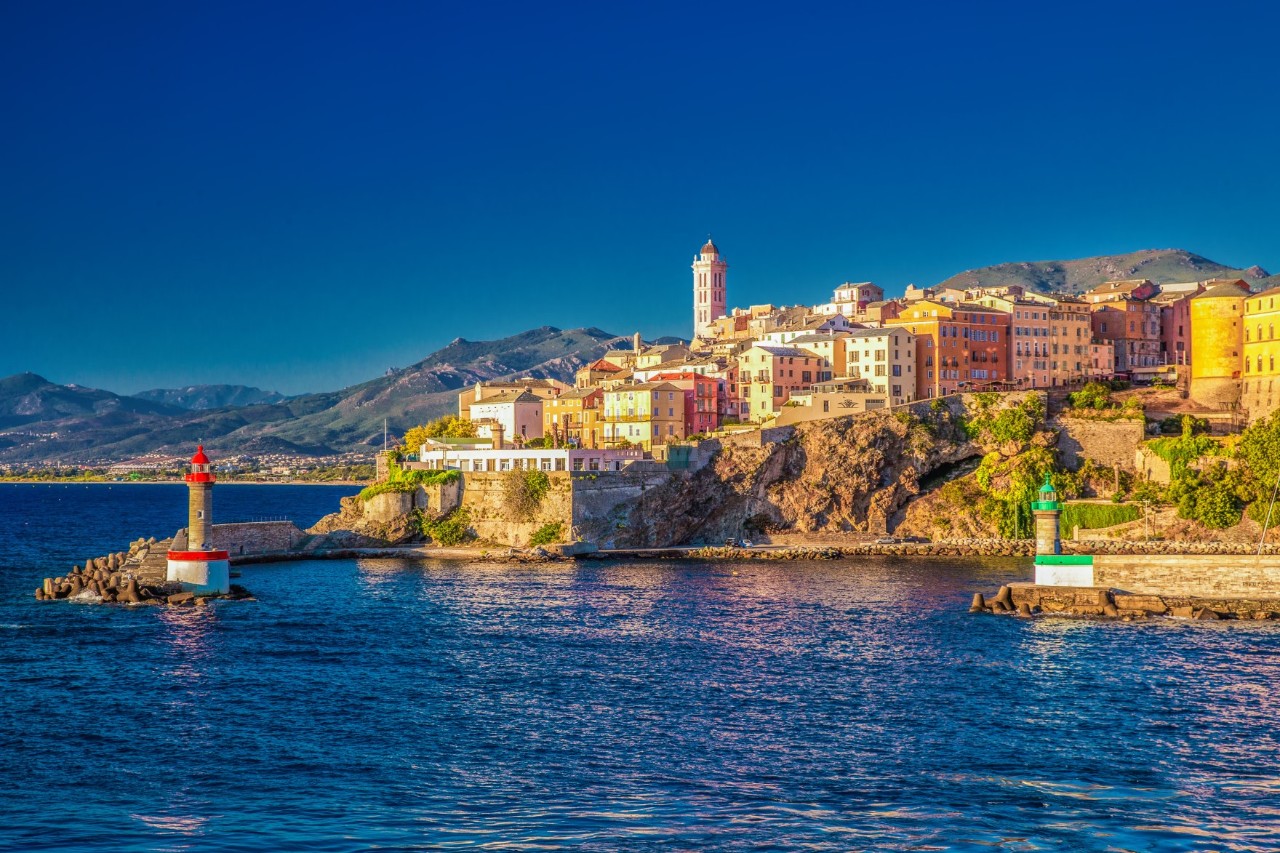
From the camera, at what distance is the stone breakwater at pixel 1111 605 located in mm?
41469

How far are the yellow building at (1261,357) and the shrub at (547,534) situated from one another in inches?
1457

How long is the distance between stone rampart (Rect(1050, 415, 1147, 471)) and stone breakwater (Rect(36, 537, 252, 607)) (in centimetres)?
4449

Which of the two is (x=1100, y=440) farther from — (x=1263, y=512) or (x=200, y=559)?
(x=200, y=559)

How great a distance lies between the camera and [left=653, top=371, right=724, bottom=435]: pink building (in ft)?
267

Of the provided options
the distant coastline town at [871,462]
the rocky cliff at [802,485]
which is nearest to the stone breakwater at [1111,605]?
the distant coastline town at [871,462]

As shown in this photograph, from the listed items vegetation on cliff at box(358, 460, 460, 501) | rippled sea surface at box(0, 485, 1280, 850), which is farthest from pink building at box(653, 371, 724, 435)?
rippled sea surface at box(0, 485, 1280, 850)

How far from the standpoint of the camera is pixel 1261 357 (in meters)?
71.1

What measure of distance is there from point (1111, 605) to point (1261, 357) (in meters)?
34.7

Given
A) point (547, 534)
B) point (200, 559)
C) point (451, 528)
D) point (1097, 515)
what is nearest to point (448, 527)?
point (451, 528)

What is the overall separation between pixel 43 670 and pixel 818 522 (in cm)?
4368

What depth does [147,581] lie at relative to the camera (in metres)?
49.4

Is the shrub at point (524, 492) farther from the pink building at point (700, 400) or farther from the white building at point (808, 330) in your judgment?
the white building at point (808, 330)

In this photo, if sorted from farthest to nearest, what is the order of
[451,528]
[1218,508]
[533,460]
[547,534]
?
[533,460], [451,528], [547,534], [1218,508]

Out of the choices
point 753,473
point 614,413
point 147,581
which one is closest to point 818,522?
point 753,473
